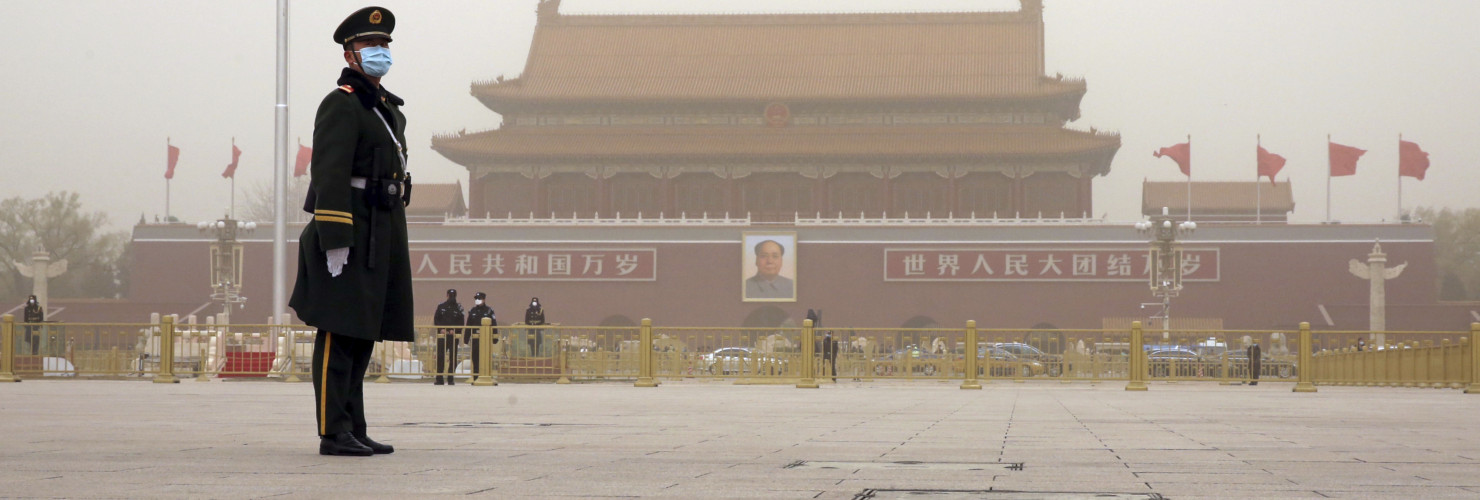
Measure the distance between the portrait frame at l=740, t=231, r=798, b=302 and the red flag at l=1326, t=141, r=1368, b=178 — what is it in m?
10.5

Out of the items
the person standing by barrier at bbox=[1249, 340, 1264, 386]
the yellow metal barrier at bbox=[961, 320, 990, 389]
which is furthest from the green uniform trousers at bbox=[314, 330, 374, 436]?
the person standing by barrier at bbox=[1249, 340, 1264, 386]

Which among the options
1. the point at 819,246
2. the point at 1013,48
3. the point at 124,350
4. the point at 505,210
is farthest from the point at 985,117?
the point at 124,350

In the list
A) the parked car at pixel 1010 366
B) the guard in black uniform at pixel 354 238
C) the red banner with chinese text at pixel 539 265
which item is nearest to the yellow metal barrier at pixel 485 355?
the parked car at pixel 1010 366

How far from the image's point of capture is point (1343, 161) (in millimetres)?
29391

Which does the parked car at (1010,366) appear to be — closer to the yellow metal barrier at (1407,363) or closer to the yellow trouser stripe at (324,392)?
the yellow metal barrier at (1407,363)

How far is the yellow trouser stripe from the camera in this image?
3670 mm

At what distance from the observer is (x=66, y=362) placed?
1232cm

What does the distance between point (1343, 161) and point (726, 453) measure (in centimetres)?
2821

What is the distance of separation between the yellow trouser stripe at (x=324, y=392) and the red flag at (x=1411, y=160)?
2960 cm

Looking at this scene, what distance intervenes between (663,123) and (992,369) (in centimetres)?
2192

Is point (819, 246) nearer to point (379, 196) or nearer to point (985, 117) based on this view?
point (985, 117)

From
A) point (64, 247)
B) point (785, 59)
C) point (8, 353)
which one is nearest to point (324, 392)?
point (8, 353)

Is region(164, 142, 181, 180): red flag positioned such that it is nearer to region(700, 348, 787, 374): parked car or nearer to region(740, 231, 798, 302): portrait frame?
region(740, 231, 798, 302): portrait frame

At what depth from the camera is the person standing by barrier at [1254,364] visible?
43.7 feet
